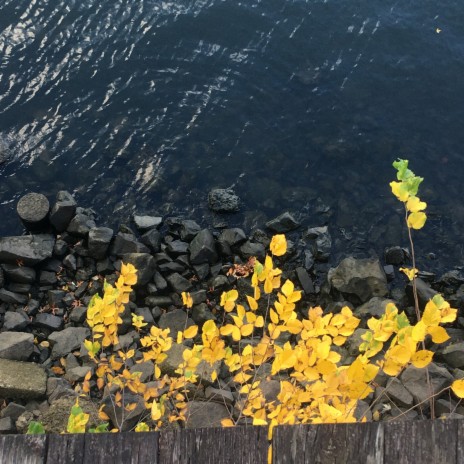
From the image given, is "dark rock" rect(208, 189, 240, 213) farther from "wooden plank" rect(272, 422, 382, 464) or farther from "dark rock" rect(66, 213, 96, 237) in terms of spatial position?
"wooden plank" rect(272, 422, 382, 464)

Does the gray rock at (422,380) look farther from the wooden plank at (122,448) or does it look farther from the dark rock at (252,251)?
→ the wooden plank at (122,448)

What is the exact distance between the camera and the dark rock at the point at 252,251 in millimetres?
10086

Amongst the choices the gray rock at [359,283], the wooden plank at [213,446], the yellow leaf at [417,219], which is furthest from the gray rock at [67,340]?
the wooden plank at [213,446]

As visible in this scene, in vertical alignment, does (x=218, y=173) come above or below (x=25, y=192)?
above

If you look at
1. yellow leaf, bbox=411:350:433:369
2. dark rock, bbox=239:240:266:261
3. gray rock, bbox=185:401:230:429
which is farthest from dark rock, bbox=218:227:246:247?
yellow leaf, bbox=411:350:433:369

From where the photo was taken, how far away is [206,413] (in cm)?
721

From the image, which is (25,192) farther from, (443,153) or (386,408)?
(443,153)

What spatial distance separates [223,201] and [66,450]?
962 centimetres

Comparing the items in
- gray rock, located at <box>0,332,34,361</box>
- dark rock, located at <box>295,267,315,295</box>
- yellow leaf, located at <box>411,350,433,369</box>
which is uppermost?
dark rock, located at <box>295,267,315,295</box>

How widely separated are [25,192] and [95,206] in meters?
1.49

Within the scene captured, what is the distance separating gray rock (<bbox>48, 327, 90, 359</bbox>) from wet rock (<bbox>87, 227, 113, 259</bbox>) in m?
1.65

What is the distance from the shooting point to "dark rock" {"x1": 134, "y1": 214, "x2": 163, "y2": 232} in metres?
10.4

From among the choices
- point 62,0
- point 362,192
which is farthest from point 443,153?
point 62,0

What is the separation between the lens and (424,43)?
15227 millimetres
